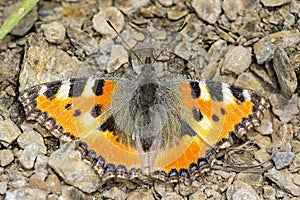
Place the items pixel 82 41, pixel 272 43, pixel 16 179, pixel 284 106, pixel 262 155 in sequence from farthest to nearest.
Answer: pixel 82 41, pixel 272 43, pixel 284 106, pixel 262 155, pixel 16 179

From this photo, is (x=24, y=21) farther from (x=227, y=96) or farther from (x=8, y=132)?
(x=227, y=96)

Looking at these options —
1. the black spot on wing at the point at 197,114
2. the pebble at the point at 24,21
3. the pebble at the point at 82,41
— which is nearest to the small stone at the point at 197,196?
the black spot on wing at the point at 197,114

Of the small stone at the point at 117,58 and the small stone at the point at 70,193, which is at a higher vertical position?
the small stone at the point at 117,58

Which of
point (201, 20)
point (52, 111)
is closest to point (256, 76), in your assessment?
point (201, 20)

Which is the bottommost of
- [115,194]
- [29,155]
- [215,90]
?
[115,194]

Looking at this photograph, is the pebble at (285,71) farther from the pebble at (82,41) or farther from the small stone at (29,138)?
the small stone at (29,138)

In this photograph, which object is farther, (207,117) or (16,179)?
(207,117)

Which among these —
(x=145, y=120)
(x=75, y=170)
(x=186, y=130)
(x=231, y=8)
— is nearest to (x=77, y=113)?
(x=75, y=170)
